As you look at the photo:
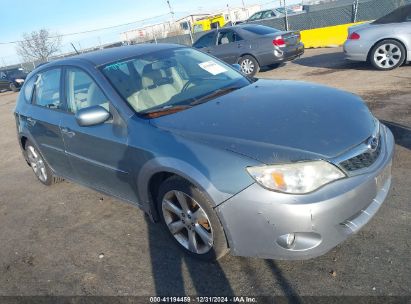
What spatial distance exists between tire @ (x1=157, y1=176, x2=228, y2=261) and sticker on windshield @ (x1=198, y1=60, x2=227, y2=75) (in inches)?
61.5

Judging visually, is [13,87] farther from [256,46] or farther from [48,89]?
[48,89]

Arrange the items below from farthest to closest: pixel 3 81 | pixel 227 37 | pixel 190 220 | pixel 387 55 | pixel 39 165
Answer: pixel 3 81 → pixel 227 37 → pixel 387 55 → pixel 39 165 → pixel 190 220

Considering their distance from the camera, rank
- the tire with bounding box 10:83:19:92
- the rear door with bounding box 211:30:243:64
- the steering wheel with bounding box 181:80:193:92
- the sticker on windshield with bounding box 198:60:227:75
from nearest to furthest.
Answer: the steering wheel with bounding box 181:80:193:92 → the sticker on windshield with bounding box 198:60:227:75 → the rear door with bounding box 211:30:243:64 → the tire with bounding box 10:83:19:92

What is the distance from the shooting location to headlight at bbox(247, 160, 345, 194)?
2383mm

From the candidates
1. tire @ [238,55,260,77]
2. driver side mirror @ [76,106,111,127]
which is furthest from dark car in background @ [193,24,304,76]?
driver side mirror @ [76,106,111,127]

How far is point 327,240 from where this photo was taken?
2445 mm

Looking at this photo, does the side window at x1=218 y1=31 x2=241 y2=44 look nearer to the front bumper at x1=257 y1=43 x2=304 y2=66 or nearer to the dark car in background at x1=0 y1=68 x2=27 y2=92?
the front bumper at x1=257 y1=43 x2=304 y2=66

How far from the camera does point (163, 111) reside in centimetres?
321

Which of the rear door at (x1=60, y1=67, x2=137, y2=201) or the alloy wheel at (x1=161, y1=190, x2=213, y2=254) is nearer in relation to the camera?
the alloy wheel at (x1=161, y1=190, x2=213, y2=254)

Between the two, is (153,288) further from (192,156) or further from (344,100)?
(344,100)

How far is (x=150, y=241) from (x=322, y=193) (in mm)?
1733

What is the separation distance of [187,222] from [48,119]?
2.19 metres

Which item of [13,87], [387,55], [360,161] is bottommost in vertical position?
[13,87]

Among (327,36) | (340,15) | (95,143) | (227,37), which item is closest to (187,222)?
(95,143)
